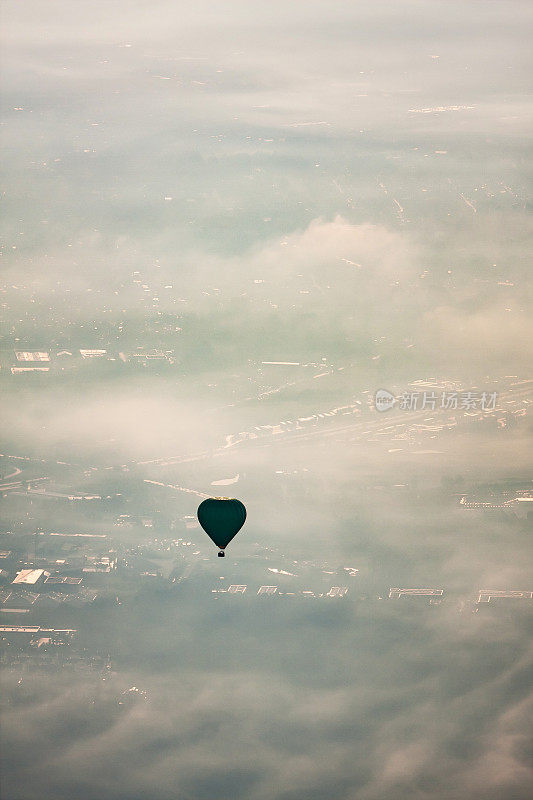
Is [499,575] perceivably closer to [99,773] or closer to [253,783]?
[253,783]

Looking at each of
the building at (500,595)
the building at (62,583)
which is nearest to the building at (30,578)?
the building at (62,583)

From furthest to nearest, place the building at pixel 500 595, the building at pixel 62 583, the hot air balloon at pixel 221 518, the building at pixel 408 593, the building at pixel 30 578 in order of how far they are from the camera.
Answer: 1. the building at pixel 408 593
2. the building at pixel 500 595
3. the building at pixel 62 583
4. the building at pixel 30 578
5. the hot air balloon at pixel 221 518

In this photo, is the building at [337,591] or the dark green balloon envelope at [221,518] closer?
the dark green balloon envelope at [221,518]

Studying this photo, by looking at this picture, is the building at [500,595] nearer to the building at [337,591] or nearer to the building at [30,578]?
the building at [337,591]

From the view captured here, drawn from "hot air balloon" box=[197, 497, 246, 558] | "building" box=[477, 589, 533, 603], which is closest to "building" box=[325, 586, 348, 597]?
"building" box=[477, 589, 533, 603]

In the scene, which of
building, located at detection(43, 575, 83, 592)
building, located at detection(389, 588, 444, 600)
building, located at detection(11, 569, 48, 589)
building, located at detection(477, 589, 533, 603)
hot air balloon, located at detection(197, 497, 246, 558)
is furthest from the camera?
building, located at detection(389, 588, 444, 600)

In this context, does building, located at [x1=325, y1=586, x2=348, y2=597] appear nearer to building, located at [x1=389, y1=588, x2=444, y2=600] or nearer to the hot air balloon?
building, located at [x1=389, y1=588, x2=444, y2=600]

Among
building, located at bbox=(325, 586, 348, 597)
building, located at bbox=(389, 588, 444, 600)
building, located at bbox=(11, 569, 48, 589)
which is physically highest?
building, located at bbox=(11, 569, 48, 589)

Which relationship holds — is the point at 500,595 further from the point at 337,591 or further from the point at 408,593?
the point at 337,591

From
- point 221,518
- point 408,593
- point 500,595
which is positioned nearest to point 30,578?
point 408,593
